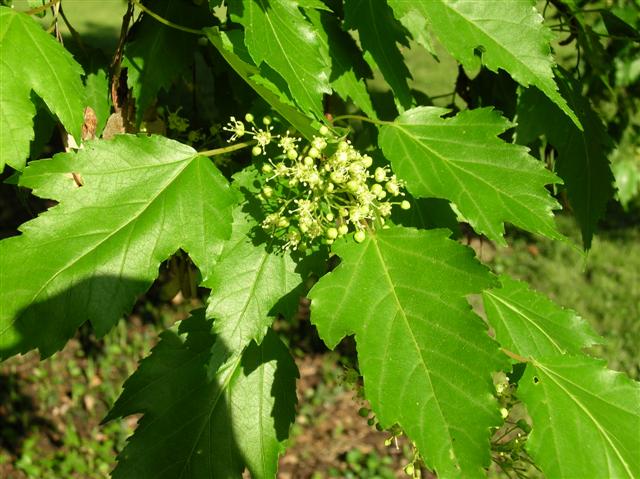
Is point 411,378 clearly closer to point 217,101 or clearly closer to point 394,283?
point 394,283

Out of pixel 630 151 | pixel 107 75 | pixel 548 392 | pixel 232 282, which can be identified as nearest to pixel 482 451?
pixel 548 392

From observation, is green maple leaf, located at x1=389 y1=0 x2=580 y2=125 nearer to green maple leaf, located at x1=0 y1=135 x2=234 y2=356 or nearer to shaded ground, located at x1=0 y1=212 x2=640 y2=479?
green maple leaf, located at x1=0 y1=135 x2=234 y2=356

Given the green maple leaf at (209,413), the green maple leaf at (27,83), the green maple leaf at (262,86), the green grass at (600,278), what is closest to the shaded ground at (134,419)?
the green grass at (600,278)

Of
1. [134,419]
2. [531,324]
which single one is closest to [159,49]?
[531,324]

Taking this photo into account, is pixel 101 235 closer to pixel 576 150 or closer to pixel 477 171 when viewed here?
pixel 477 171

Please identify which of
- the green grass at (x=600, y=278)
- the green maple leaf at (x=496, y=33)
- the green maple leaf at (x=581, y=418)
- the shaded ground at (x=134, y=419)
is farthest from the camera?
the green grass at (x=600, y=278)

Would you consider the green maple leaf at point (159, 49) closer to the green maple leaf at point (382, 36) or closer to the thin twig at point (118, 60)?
the thin twig at point (118, 60)
